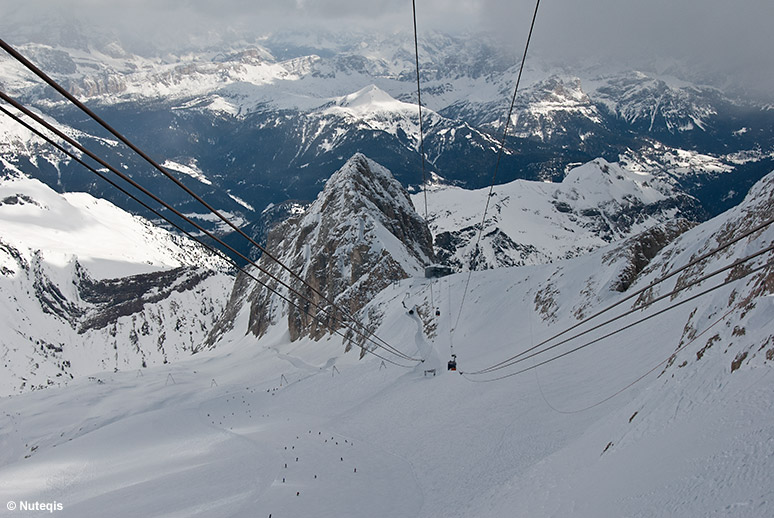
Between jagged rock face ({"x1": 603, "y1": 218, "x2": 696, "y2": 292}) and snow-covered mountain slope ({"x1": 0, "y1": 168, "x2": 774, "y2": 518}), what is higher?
jagged rock face ({"x1": 603, "y1": 218, "x2": 696, "y2": 292})

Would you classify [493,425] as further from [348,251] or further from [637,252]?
[348,251]

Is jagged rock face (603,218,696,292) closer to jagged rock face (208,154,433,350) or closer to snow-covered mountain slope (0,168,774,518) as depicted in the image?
snow-covered mountain slope (0,168,774,518)

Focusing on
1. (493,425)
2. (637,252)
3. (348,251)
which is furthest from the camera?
(348,251)

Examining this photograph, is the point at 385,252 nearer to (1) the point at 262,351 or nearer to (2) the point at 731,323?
(1) the point at 262,351

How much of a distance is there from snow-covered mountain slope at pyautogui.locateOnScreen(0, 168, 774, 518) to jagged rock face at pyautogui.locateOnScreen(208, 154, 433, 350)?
74.3 ft

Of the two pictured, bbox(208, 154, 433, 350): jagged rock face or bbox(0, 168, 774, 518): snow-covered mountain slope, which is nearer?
bbox(0, 168, 774, 518): snow-covered mountain slope

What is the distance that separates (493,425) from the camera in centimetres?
2511

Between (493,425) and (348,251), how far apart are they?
218ft

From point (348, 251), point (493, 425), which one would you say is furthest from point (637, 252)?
point (348, 251)

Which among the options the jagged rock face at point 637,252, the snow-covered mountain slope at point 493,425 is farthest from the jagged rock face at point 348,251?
the jagged rock face at point 637,252

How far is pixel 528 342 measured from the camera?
3909 centimetres

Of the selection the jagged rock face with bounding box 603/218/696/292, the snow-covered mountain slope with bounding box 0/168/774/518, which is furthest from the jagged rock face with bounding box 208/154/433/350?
the jagged rock face with bounding box 603/218/696/292

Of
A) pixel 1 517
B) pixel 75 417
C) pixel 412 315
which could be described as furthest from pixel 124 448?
pixel 412 315

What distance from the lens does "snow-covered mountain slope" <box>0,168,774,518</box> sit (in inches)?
464
